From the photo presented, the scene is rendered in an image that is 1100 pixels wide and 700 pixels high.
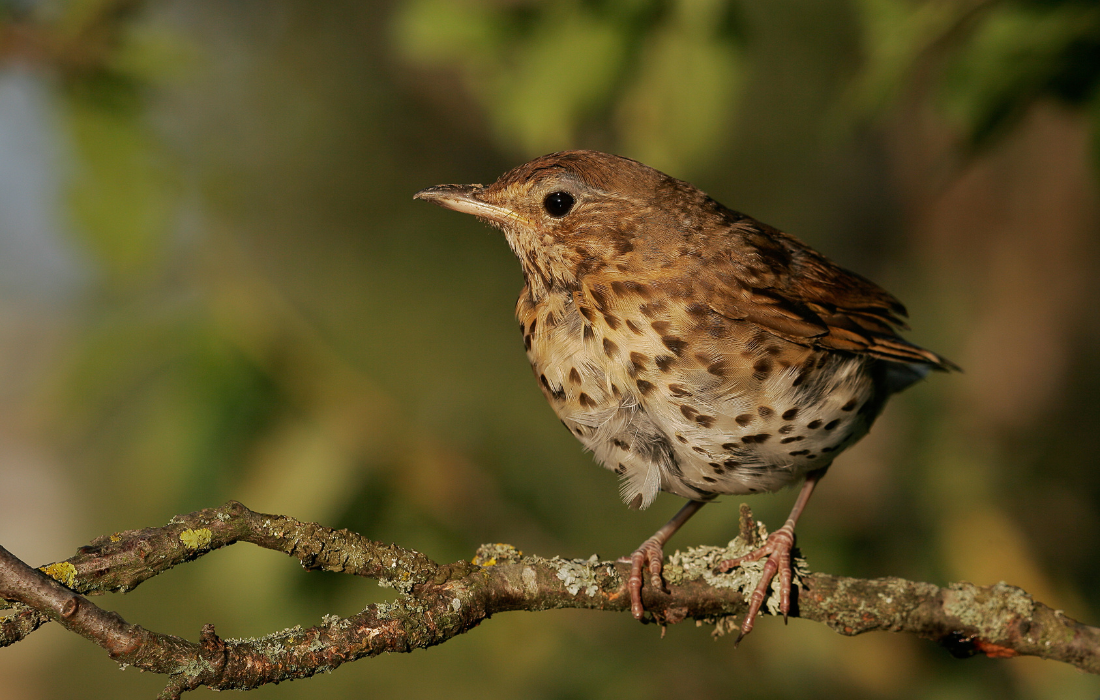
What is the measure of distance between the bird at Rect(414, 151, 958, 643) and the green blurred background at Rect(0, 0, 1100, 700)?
1.12 feet

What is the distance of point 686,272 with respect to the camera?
2.92 m

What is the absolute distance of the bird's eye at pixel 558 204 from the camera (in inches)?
122

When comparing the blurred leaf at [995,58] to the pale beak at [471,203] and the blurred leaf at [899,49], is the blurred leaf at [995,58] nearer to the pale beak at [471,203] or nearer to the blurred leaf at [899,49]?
Result: the blurred leaf at [899,49]

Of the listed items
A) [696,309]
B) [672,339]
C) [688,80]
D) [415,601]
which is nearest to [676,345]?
[672,339]

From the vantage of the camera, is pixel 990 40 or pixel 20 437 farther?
pixel 20 437

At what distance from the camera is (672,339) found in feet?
9.21

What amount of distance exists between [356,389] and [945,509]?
3183 millimetres

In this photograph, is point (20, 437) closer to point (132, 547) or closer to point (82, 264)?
point (82, 264)

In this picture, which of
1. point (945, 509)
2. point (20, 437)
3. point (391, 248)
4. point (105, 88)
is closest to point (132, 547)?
point (105, 88)

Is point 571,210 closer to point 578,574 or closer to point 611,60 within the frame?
point 611,60

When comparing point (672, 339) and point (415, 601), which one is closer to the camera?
point (415, 601)

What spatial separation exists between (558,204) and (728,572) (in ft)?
4.47

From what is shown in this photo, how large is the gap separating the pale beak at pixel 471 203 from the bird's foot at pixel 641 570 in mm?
1183

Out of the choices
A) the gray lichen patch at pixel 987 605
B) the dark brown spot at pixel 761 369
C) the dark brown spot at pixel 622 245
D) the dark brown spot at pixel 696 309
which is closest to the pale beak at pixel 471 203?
the dark brown spot at pixel 622 245
